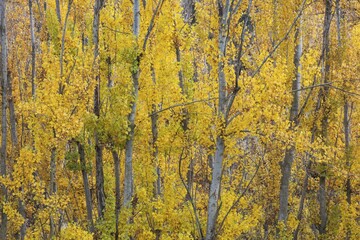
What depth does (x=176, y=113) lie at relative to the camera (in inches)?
403

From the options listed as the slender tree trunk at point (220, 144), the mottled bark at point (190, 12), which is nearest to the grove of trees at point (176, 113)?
the slender tree trunk at point (220, 144)

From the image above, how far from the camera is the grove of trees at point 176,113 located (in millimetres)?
7430

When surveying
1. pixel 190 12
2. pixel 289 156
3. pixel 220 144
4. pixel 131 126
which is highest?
pixel 190 12

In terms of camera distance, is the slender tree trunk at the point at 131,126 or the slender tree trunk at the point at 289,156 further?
the slender tree trunk at the point at 289,156

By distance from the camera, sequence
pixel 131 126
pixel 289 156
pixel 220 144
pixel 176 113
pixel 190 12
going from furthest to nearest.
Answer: pixel 190 12
pixel 176 113
pixel 289 156
pixel 131 126
pixel 220 144

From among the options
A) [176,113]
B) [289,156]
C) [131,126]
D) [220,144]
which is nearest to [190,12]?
[176,113]

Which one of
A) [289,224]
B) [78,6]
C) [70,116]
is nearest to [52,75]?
[70,116]

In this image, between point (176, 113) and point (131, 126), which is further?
point (176, 113)

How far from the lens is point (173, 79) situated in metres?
9.80

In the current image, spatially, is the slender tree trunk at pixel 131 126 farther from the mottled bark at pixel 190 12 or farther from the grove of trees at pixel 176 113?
the mottled bark at pixel 190 12

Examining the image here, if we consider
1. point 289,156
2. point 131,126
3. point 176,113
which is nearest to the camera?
point 131,126

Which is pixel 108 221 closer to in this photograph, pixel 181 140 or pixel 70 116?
pixel 70 116

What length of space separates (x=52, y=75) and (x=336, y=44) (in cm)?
690

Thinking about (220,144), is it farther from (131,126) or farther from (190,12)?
(190,12)
